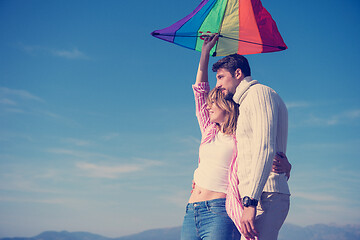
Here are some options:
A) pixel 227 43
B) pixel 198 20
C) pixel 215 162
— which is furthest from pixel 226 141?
pixel 198 20

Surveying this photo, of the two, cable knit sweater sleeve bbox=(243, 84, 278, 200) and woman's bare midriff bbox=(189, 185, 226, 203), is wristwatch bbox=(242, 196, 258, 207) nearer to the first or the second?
cable knit sweater sleeve bbox=(243, 84, 278, 200)

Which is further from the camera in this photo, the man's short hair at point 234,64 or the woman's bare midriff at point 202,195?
the man's short hair at point 234,64

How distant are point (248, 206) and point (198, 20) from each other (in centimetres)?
284

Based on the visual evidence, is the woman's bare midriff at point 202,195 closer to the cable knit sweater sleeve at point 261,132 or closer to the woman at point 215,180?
the woman at point 215,180

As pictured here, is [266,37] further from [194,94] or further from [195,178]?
[195,178]

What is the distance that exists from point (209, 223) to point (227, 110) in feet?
3.90

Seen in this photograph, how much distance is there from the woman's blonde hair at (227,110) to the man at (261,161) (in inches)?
19.6

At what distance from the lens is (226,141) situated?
3750mm

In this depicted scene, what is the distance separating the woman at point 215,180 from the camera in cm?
350

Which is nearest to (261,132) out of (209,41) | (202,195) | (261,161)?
(261,161)

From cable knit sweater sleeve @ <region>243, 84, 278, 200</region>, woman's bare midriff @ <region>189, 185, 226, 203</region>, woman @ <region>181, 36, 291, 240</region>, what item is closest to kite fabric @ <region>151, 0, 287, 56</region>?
woman @ <region>181, 36, 291, 240</region>

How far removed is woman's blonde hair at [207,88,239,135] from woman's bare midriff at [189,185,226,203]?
0.65 meters

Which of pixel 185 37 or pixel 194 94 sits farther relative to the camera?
pixel 185 37

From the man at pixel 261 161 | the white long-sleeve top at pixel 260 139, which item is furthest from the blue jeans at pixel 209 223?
the white long-sleeve top at pixel 260 139
